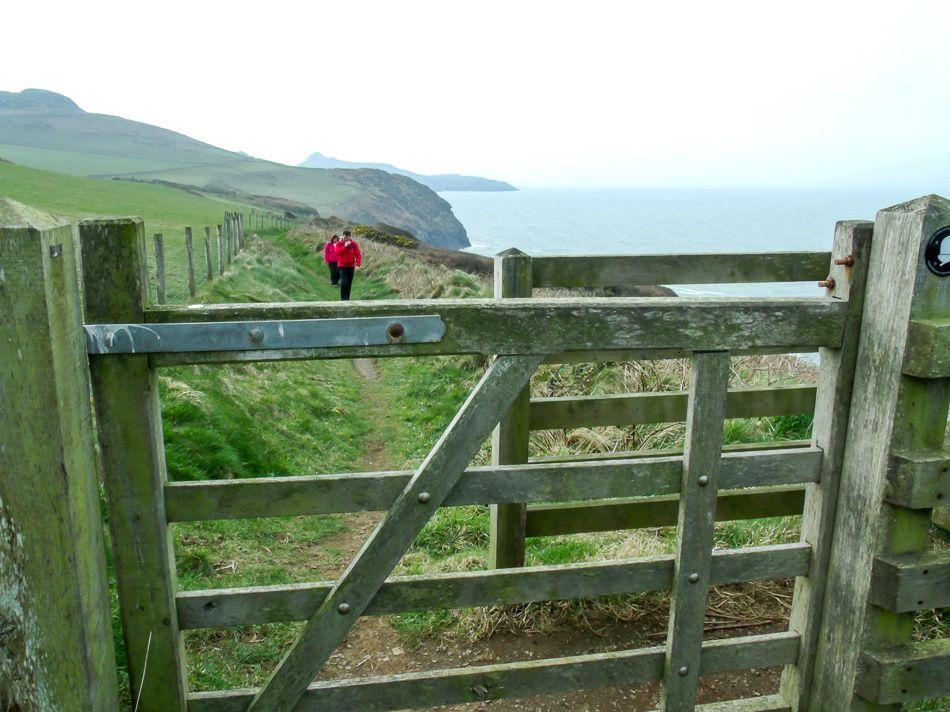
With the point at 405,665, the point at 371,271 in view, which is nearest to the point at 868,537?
the point at 405,665

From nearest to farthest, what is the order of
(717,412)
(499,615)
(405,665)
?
(717,412), (405,665), (499,615)

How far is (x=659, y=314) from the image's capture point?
2.81 metres

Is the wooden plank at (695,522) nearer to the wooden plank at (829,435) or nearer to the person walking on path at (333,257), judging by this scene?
the wooden plank at (829,435)

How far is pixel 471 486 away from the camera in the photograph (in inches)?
111

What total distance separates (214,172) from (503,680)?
449ft

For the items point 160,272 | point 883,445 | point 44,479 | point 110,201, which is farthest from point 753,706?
point 110,201

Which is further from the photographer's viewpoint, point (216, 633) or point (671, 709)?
point (216, 633)

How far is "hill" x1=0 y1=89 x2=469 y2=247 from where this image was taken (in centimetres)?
11462

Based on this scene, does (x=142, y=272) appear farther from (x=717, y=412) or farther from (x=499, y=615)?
(x=499, y=615)

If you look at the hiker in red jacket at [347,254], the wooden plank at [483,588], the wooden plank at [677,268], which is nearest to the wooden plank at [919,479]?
the wooden plank at [483,588]

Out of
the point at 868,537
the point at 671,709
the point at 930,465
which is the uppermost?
the point at 930,465

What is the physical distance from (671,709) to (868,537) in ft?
3.55

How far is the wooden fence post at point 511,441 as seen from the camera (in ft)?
13.8

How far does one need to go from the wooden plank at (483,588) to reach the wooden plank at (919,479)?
19.2 inches
